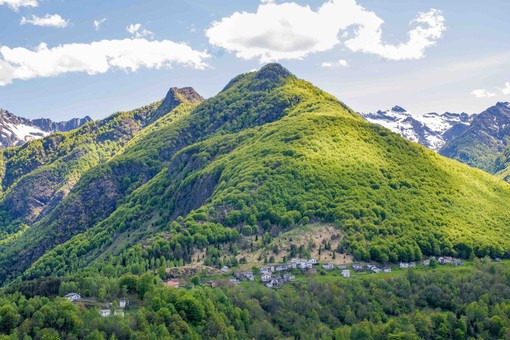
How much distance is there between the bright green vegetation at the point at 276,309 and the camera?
11162 cm

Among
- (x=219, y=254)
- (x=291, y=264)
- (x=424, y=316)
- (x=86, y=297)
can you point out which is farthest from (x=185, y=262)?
(x=424, y=316)

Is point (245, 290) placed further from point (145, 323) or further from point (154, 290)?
point (145, 323)

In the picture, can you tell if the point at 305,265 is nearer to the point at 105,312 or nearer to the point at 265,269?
the point at 265,269

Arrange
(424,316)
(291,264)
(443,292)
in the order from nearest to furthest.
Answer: (424,316), (443,292), (291,264)

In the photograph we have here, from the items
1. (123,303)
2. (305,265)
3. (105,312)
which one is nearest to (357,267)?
(305,265)

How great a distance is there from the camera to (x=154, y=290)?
133500 millimetres

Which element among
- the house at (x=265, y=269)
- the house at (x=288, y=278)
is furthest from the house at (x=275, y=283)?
the house at (x=265, y=269)

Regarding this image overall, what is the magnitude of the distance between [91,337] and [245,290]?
51.2m

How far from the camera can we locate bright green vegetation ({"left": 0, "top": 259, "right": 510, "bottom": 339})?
11162 cm

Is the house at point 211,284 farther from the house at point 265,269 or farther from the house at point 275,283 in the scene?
the house at point 265,269

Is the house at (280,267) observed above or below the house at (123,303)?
below

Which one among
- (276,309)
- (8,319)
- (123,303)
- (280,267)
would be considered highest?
(8,319)

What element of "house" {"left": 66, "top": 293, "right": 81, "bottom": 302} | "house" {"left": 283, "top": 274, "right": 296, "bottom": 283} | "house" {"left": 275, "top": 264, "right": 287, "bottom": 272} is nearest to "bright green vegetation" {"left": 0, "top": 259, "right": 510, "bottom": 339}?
"house" {"left": 66, "top": 293, "right": 81, "bottom": 302}

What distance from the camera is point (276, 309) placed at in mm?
142125
